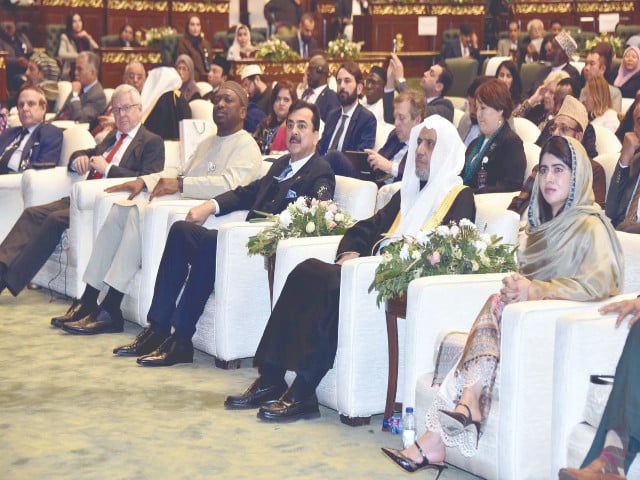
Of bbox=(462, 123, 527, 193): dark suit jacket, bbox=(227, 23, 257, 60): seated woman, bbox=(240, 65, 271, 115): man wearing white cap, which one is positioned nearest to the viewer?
bbox=(462, 123, 527, 193): dark suit jacket

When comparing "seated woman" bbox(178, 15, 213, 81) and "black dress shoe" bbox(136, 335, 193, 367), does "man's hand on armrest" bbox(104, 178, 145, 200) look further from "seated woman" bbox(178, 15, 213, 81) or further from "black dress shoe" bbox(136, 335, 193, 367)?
"seated woman" bbox(178, 15, 213, 81)

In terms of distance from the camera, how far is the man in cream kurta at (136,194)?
652 cm

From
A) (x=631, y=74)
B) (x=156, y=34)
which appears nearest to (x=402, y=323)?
(x=631, y=74)

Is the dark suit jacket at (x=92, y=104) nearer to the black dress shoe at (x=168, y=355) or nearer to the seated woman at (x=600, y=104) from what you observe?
the seated woman at (x=600, y=104)

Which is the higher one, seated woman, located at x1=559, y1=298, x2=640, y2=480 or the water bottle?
seated woman, located at x1=559, y1=298, x2=640, y2=480

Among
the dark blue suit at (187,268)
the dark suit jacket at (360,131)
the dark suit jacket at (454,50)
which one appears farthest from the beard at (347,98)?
the dark suit jacket at (454,50)

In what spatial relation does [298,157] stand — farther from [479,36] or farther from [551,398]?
[479,36]

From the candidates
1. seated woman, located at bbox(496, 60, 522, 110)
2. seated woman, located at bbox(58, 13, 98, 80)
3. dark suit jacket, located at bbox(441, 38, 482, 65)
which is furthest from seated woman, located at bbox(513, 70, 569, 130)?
→ seated woman, located at bbox(58, 13, 98, 80)

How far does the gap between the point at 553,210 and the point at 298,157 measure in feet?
6.83

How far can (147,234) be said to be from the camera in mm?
6367

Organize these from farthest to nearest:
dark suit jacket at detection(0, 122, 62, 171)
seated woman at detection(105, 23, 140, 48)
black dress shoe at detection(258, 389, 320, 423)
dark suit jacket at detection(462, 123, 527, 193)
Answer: seated woman at detection(105, 23, 140, 48)
dark suit jacket at detection(0, 122, 62, 171)
dark suit jacket at detection(462, 123, 527, 193)
black dress shoe at detection(258, 389, 320, 423)

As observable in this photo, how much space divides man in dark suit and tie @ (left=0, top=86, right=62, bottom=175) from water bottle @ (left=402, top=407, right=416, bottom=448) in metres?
4.24

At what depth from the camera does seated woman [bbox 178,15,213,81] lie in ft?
48.3

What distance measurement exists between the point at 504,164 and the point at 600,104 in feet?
6.21
